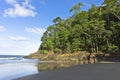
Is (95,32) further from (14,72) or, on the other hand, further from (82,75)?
(82,75)

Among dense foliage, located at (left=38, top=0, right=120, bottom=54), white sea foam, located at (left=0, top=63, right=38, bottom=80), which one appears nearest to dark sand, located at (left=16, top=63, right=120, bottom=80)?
white sea foam, located at (left=0, top=63, right=38, bottom=80)

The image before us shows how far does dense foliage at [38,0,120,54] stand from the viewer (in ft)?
168

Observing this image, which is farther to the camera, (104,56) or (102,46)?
(102,46)

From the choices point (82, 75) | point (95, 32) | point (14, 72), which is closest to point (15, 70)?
point (14, 72)

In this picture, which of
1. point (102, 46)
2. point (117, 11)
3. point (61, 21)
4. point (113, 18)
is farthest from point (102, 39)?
point (61, 21)

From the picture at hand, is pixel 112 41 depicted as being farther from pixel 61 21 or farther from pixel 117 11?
pixel 61 21

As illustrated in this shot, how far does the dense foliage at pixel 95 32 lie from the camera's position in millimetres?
51312

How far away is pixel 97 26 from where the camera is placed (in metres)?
54.0

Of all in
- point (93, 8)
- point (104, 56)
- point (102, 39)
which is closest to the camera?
point (104, 56)

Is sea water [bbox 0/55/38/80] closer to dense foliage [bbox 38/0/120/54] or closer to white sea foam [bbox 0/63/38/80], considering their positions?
white sea foam [bbox 0/63/38/80]

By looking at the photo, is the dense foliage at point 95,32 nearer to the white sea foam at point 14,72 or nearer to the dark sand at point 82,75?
the white sea foam at point 14,72

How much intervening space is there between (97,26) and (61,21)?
1521 inches

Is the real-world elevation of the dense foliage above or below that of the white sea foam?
above

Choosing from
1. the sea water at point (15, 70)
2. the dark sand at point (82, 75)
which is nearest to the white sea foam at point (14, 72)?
the sea water at point (15, 70)
